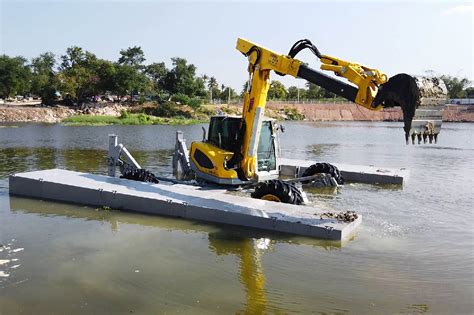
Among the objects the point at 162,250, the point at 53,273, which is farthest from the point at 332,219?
the point at 53,273

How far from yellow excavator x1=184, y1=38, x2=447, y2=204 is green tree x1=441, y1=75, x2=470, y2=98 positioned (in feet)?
372

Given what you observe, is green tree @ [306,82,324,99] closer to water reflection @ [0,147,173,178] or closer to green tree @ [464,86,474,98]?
green tree @ [464,86,474,98]

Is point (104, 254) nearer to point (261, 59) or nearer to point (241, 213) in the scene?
point (241, 213)

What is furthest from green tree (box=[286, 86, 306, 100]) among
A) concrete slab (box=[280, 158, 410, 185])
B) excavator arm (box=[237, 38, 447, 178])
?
excavator arm (box=[237, 38, 447, 178])

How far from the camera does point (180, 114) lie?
7506 cm

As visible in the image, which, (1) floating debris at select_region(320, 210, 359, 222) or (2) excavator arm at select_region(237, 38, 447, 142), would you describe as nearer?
(2) excavator arm at select_region(237, 38, 447, 142)

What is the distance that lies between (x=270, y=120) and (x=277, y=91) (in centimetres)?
10060

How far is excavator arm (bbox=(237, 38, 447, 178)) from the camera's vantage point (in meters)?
8.55

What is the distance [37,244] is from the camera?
343 inches

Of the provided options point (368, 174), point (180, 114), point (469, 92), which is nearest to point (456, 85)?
point (469, 92)

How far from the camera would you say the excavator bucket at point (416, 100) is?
844cm

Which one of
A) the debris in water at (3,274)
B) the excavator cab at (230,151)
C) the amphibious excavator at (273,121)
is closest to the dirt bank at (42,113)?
the excavator cab at (230,151)

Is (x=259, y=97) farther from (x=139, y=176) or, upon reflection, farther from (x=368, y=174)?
(x=368, y=174)

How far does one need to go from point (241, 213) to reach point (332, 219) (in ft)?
5.92
